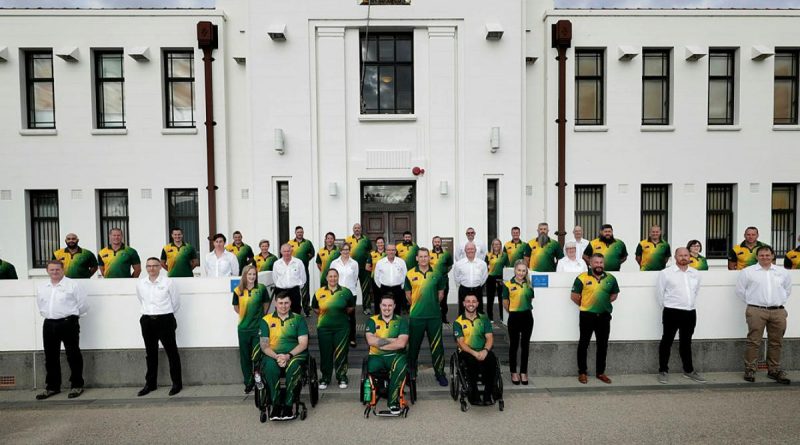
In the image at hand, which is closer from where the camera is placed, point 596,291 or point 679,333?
point 596,291

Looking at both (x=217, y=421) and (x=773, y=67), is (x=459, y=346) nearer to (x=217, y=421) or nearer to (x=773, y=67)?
(x=217, y=421)

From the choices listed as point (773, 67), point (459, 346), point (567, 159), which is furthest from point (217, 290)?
point (773, 67)

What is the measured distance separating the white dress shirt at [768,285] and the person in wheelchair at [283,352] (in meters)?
6.74

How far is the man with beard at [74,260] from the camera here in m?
7.75

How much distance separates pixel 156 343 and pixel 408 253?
455 centimetres

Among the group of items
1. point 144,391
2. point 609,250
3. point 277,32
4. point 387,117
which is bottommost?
point 144,391

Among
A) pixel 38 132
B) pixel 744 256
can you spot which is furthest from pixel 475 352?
pixel 38 132

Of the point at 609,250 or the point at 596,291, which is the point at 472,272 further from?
the point at 609,250

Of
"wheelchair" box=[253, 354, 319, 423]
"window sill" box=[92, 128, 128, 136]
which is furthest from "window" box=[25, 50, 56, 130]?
"wheelchair" box=[253, 354, 319, 423]

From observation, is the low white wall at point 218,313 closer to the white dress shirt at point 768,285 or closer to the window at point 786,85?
the white dress shirt at point 768,285

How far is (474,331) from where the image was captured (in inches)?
237

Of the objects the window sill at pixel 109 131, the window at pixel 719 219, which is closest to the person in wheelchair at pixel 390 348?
the window sill at pixel 109 131

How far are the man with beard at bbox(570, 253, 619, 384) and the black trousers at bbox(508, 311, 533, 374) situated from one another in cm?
82

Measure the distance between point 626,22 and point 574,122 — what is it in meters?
2.93
